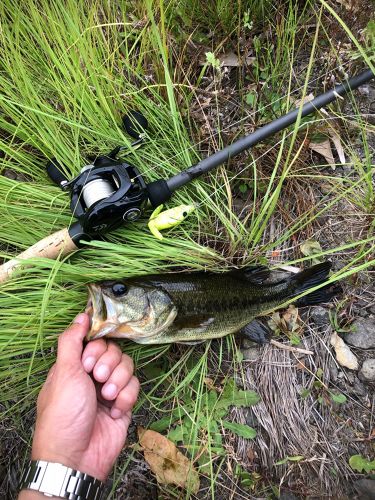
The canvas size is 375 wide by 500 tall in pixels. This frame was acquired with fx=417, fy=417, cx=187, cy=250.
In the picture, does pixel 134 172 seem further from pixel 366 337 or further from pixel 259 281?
pixel 366 337

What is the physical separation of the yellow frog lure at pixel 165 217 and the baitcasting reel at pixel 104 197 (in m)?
0.14

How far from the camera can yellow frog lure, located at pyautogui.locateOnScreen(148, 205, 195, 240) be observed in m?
2.71

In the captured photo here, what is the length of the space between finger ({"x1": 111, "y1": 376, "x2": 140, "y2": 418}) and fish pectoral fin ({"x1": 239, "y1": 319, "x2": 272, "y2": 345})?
0.85m

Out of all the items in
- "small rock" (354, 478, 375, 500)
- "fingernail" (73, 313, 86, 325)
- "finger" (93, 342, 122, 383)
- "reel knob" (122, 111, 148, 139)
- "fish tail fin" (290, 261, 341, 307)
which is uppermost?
"reel knob" (122, 111, 148, 139)

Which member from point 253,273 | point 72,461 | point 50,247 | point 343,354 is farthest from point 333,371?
point 50,247

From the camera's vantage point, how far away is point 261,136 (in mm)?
2713

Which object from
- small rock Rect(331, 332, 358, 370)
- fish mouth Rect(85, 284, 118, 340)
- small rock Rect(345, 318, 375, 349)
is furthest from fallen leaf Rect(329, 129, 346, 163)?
fish mouth Rect(85, 284, 118, 340)

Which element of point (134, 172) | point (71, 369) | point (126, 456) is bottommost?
point (126, 456)

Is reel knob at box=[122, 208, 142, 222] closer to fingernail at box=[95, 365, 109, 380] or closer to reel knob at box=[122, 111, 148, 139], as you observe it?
reel knob at box=[122, 111, 148, 139]

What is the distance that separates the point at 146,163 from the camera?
295 cm

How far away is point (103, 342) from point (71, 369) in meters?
0.24

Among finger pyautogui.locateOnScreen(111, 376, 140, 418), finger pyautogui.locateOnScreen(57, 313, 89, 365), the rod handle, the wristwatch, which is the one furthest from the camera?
the rod handle

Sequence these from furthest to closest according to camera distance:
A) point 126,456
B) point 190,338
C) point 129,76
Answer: point 129,76 < point 126,456 < point 190,338

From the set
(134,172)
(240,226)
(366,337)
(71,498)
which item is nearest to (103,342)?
(71,498)
